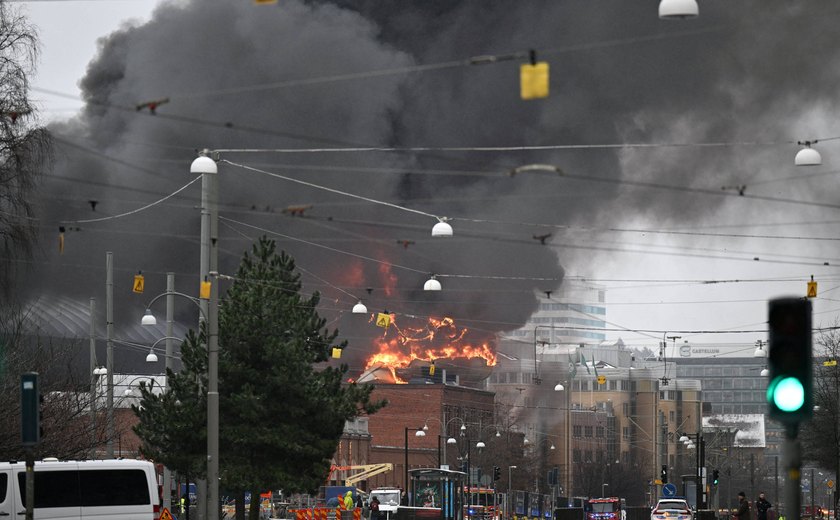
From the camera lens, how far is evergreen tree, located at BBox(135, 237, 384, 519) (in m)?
36.9

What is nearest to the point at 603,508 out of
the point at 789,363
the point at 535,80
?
the point at 535,80

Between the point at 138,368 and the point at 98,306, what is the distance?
4.95 m

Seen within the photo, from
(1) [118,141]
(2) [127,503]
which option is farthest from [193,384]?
(1) [118,141]

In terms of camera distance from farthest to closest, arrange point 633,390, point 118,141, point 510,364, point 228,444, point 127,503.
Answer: point 633,390, point 510,364, point 118,141, point 228,444, point 127,503

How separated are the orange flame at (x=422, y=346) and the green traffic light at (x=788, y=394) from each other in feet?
329

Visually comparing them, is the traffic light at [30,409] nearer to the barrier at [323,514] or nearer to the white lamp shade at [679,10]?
the white lamp shade at [679,10]

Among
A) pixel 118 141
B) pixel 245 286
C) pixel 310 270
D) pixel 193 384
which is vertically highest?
pixel 118 141

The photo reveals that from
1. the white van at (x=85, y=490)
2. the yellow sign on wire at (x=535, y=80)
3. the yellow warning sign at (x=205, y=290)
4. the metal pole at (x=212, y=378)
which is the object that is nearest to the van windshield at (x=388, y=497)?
the white van at (x=85, y=490)

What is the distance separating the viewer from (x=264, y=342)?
37812 millimetres

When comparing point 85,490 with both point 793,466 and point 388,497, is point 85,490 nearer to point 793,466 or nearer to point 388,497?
point 793,466

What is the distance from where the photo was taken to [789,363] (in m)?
11.9

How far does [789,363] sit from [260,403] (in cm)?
2638

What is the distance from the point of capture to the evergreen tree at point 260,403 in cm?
3691

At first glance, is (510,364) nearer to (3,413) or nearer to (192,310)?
(192,310)
